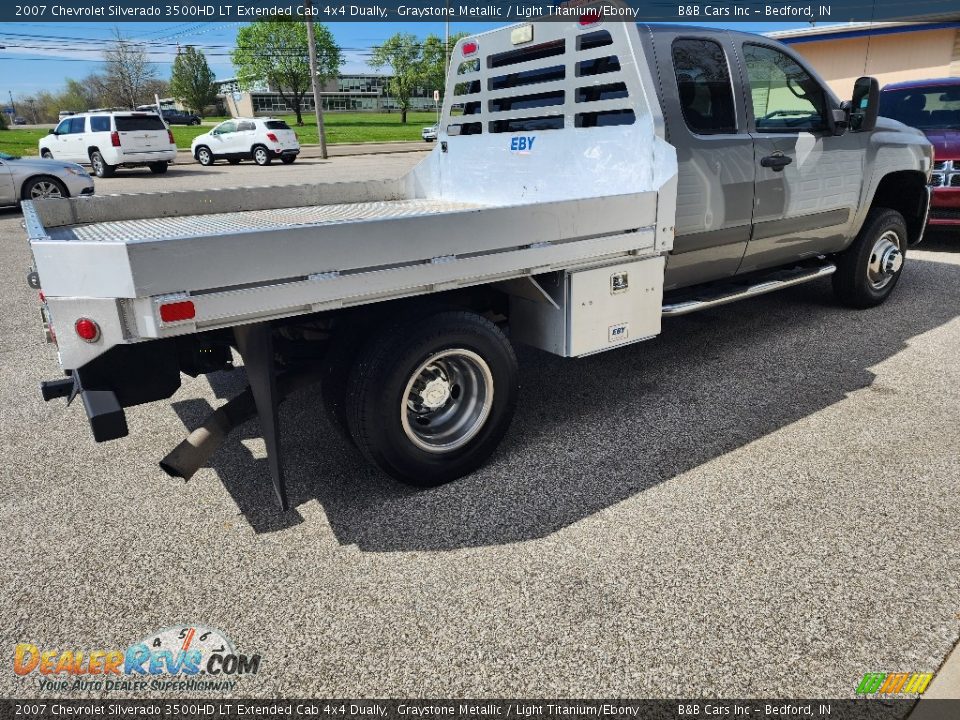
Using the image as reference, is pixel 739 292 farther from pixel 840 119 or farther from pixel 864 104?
pixel 864 104

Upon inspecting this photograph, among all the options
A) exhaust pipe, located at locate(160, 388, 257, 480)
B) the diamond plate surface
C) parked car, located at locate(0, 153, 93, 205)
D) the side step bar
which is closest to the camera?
exhaust pipe, located at locate(160, 388, 257, 480)

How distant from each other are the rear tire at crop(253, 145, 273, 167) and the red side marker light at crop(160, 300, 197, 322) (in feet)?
80.8

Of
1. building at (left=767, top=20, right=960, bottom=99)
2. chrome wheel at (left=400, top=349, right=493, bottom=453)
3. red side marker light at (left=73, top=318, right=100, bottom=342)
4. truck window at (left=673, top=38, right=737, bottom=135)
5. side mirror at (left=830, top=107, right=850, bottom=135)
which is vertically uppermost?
building at (left=767, top=20, right=960, bottom=99)

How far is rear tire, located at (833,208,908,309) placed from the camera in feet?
18.6

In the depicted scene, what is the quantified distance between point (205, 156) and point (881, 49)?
25388mm

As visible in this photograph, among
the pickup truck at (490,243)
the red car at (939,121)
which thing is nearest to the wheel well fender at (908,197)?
the pickup truck at (490,243)

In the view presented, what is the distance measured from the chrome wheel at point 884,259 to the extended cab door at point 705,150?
2.06m

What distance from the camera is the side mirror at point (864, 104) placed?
4.76 meters

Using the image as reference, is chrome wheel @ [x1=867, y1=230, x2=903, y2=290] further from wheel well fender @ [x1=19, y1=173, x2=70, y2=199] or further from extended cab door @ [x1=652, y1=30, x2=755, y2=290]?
wheel well fender @ [x1=19, y1=173, x2=70, y2=199]

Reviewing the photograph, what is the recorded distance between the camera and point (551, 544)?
2.90m

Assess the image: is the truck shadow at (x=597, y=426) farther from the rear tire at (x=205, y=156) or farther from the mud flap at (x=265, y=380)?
the rear tire at (x=205, y=156)

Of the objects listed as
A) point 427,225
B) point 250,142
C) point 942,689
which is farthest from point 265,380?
point 250,142

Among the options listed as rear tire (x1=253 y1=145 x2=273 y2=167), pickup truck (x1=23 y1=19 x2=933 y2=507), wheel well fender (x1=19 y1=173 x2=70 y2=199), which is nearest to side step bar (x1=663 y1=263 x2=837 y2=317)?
pickup truck (x1=23 y1=19 x2=933 y2=507)

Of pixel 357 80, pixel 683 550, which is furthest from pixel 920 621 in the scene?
pixel 357 80
